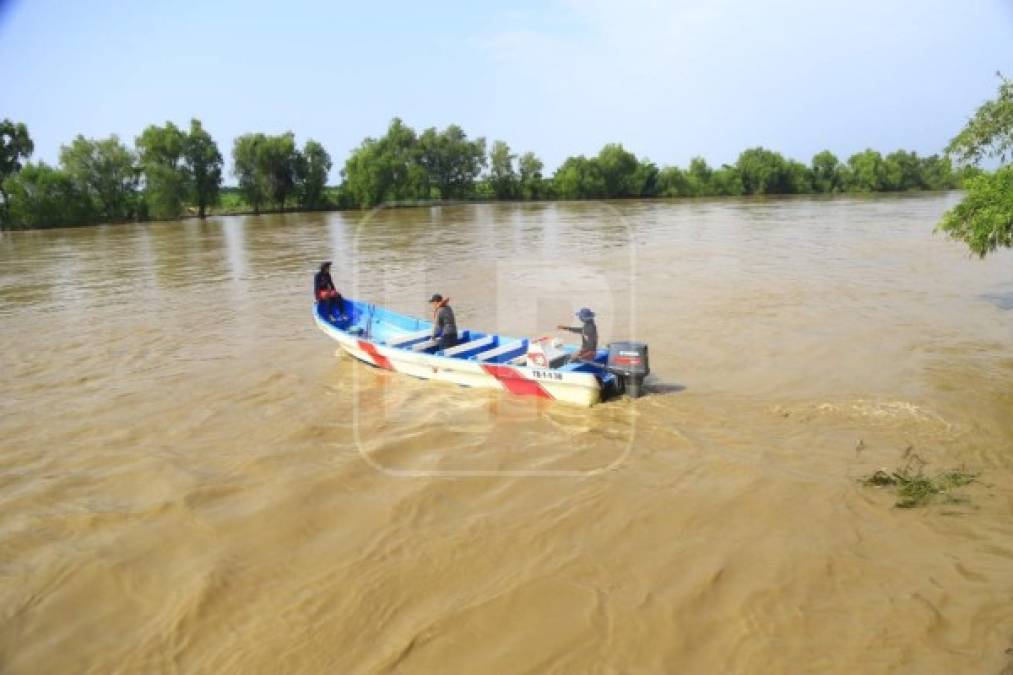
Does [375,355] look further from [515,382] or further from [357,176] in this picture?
[357,176]

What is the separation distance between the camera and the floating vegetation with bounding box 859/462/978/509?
6.86m

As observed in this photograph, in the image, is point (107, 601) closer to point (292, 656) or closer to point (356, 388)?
point (292, 656)

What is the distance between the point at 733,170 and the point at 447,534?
92547 millimetres

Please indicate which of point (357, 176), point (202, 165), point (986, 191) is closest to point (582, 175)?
point (357, 176)

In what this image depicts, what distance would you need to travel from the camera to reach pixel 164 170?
194ft

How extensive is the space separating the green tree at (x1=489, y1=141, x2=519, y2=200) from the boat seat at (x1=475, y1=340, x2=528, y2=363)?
75727 mm

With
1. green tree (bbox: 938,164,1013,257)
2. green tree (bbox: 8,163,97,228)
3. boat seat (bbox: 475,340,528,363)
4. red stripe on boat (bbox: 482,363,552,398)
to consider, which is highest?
green tree (bbox: 8,163,97,228)

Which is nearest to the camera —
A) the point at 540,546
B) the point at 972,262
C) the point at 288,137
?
the point at 540,546

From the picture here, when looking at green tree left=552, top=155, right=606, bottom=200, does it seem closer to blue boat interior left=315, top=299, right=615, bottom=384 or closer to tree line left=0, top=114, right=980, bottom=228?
tree line left=0, top=114, right=980, bottom=228

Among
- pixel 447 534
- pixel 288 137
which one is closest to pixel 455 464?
pixel 447 534

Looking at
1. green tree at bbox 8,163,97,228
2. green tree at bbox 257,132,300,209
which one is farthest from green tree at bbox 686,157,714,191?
green tree at bbox 8,163,97,228

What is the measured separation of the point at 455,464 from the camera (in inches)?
330

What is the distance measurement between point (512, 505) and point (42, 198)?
6201 centimetres

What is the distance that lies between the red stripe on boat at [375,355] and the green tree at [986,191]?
11866 millimetres
